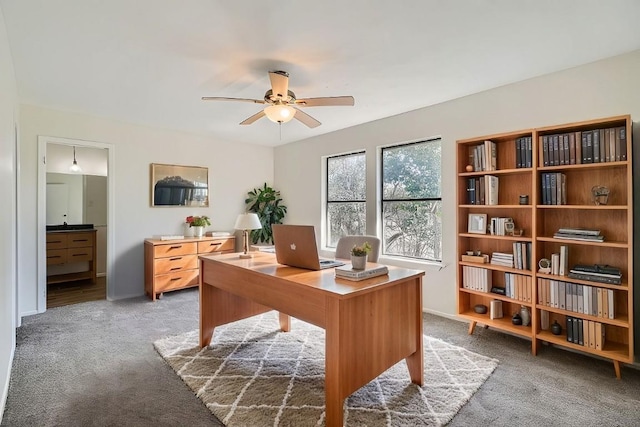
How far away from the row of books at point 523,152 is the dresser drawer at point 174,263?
4.01 metres

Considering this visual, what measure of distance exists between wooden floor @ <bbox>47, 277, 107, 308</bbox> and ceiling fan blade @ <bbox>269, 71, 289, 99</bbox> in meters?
3.72

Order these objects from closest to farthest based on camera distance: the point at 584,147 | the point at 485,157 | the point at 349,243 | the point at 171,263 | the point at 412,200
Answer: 1. the point at 584,147
2. the point at 485,157
3. the point at 349,243
4. the point at 412,200
5. the point at 171,263

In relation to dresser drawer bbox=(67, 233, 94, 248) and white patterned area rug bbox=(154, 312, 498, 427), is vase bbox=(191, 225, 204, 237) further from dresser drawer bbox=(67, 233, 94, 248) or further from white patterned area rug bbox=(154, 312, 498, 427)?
white patterned area rug bbox=(154, 312, 498, 427)

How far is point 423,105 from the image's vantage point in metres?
3.59

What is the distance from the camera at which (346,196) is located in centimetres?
471

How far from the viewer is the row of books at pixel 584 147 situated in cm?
227

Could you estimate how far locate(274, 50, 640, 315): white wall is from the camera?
2.49 meters

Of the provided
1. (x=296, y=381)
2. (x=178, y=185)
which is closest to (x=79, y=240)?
(x=178, y=185)

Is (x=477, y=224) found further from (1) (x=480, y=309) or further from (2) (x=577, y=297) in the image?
(2) (x=577, y=297)

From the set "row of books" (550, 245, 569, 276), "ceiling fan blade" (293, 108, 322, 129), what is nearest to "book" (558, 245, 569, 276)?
"row of books" (550, 245, 569, 276)

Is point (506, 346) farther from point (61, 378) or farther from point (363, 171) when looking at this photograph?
point (61, 378)

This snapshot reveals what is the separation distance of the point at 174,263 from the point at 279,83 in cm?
298

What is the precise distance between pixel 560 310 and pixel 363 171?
8.80 feet

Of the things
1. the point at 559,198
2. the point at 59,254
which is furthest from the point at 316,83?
the point at 59,254
